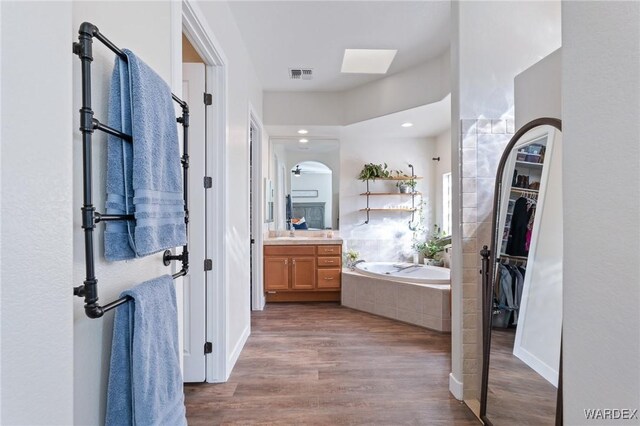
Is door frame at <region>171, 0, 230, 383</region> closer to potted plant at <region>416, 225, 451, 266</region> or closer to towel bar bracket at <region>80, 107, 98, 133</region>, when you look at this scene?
towel bar bracket at <region>80, 107, 98, 133</region>

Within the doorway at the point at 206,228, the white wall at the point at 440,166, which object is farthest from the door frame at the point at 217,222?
the white wall at the point at 440,166

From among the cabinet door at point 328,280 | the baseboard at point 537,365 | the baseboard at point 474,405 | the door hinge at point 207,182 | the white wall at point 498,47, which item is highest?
the white wall at point 498,47

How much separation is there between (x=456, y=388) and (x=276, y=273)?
2.57 meters

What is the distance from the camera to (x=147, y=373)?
3.06 ft

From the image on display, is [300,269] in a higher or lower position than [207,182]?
lower

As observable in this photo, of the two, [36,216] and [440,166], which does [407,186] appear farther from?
[36,216]

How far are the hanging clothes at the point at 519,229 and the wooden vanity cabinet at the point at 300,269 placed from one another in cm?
267

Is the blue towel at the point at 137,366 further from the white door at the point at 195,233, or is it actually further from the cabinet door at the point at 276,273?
the cabinet door at the point at 276,273

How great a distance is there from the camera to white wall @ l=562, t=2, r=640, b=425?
1.97 feet

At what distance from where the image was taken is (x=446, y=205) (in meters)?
4.58

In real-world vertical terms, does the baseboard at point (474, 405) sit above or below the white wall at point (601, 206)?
below

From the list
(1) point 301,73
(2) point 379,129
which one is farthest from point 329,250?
(1) point 301,73

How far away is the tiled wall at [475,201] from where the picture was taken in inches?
80.0

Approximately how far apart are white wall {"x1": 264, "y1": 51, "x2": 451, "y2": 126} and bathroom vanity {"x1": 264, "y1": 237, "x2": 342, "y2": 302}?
5.21 ft
